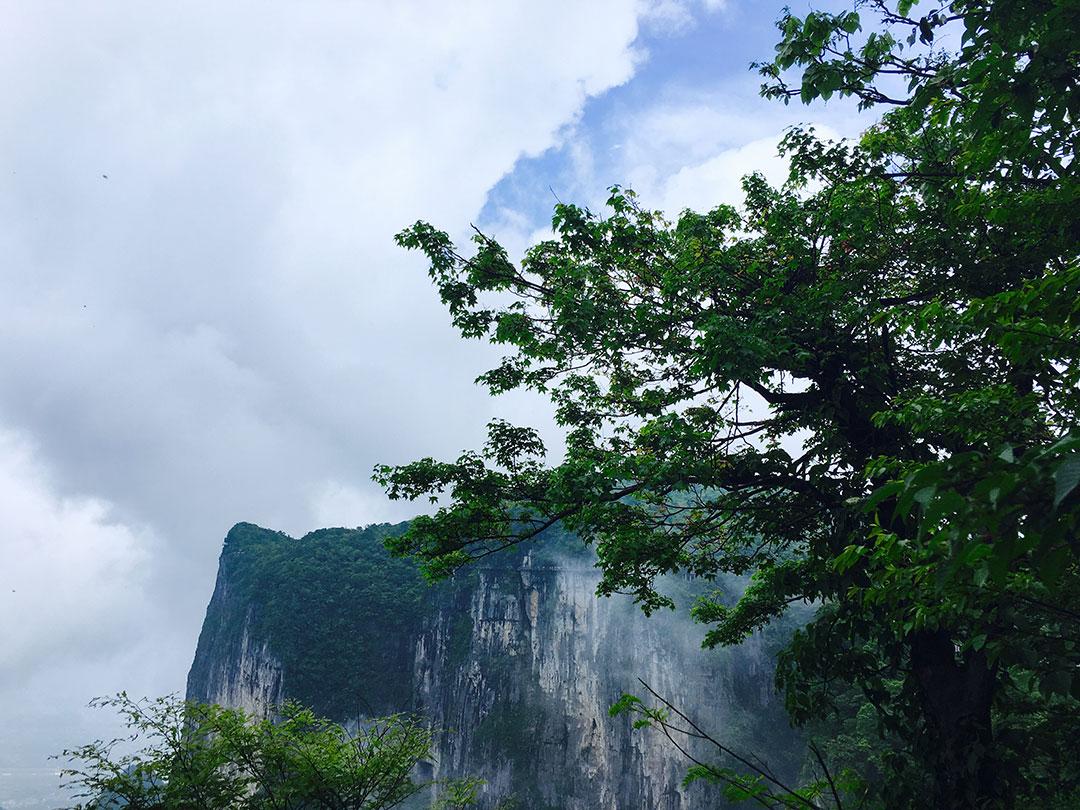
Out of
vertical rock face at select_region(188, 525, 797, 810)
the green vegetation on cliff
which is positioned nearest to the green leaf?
vertical rock face at select_region(188, 525, 797, 810)

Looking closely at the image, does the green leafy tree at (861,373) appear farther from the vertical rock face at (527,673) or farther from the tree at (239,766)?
the vertical rock face at (527,673)

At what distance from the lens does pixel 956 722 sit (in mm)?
5875

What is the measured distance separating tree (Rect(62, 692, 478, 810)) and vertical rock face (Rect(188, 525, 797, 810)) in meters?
43.6

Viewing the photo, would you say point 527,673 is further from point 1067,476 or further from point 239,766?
point 1067,476

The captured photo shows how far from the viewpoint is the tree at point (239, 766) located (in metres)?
6.91

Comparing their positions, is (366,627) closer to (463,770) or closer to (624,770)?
(463,770)

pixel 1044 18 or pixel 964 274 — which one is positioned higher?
pixel 964 274

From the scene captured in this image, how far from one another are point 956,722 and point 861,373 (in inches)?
130

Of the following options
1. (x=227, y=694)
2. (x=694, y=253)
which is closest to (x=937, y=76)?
(x=694, y=253)

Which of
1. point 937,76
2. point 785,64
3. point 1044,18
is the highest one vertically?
point 785,64

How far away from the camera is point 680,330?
811 centimetres

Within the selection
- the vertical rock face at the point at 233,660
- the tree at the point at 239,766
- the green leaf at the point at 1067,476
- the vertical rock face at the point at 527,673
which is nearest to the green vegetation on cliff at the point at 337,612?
the vertical rock face at the point at 527,673

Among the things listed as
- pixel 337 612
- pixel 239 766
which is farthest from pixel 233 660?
pixel 239 766

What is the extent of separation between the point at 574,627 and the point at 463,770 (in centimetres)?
1449
